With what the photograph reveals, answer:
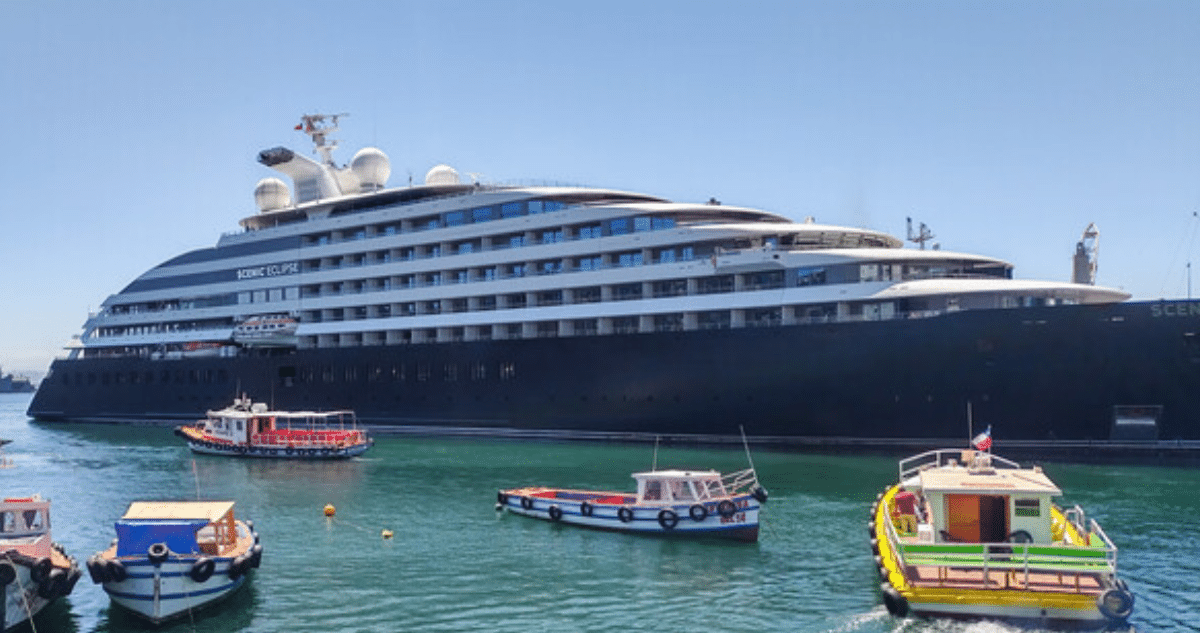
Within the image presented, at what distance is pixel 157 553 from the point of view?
65.6 feet

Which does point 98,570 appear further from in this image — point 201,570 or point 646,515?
point 646,515

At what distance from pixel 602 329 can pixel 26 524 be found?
118ft

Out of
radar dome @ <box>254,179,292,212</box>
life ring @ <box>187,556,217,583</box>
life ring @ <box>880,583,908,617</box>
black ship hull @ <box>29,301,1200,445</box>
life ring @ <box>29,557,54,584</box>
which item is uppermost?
radar dome @ <box>254,179,292,212</box>

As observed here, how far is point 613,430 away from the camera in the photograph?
51125 millimetres

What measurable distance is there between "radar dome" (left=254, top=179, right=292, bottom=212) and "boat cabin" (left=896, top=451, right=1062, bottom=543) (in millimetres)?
63476

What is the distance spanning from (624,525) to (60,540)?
1692cm

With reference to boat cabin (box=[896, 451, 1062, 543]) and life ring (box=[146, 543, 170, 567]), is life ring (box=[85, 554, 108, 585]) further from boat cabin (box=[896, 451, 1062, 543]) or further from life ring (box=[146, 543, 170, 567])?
boat cabin (box=[896, 451, 1062, 543])

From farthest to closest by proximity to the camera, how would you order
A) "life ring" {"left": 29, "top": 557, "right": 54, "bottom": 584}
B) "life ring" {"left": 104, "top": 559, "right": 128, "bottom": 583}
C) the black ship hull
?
the black ship hull < "life ring" {"left": 104, "top": 559, "right": 128, "bottom": 583} < "life ring" {"left": 29, "top": 557, "right": 54, "bottom": 584}

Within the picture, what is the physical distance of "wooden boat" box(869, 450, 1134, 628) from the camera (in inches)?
694

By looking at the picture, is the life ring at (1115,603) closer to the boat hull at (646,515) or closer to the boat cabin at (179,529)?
the boat hull at (646,515)

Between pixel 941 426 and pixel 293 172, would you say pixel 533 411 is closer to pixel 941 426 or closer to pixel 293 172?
pixel 941 426

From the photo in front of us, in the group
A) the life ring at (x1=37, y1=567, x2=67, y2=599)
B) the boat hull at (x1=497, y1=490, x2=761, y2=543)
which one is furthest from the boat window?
the life ring at (x1=37, y1=567, x2=67, y2=599)

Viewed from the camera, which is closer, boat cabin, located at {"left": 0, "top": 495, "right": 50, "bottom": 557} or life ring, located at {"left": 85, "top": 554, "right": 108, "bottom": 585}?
life ring, located at {"left": 85, "top": 554, "right": 108, "bottom": 585}

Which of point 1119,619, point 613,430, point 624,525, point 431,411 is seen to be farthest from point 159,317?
point 1119,619
